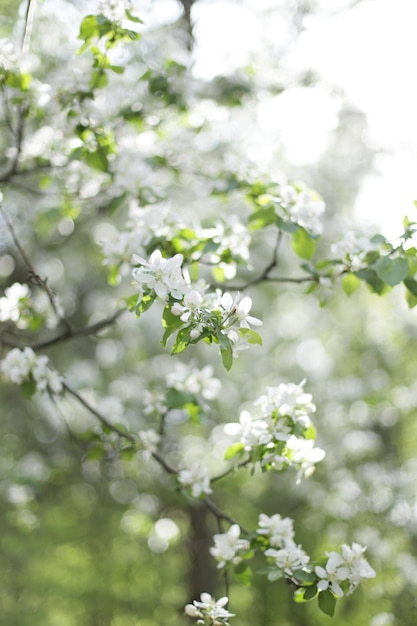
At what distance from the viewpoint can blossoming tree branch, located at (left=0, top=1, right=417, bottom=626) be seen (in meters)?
1.89

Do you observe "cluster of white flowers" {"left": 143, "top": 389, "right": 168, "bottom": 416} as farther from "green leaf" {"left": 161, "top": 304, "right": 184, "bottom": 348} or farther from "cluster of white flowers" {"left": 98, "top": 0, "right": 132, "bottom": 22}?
"cluster of white flowers" {"left": 98, "top": 0, "right": 132, "bottom": 22}

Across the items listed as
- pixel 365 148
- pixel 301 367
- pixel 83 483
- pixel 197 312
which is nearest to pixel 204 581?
pixel 83 483

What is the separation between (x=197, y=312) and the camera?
1.59 m

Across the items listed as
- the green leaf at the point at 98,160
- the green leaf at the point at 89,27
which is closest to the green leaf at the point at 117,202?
the green leaf at the point at 98,160

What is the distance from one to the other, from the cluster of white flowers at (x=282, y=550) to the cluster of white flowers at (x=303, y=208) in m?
1.01

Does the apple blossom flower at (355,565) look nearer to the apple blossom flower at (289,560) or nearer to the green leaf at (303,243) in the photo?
the apple blossom flower at (289,560)

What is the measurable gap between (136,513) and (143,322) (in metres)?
1.93

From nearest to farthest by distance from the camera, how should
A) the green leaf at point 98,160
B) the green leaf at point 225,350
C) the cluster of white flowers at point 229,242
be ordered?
the green leaf at point 225,350 < the cluster of white flowers at point 229,242 < the green leaf at point 98,160

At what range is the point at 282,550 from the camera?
6.61 feet

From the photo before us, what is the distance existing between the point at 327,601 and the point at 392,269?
1.00 meters

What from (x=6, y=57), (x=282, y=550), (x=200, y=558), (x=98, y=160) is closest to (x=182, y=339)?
(x=282, y=550)

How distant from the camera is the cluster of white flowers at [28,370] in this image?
7.86 feet

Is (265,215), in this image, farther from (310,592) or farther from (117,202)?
(310,592)

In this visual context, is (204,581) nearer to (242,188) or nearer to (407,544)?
(407,544)
